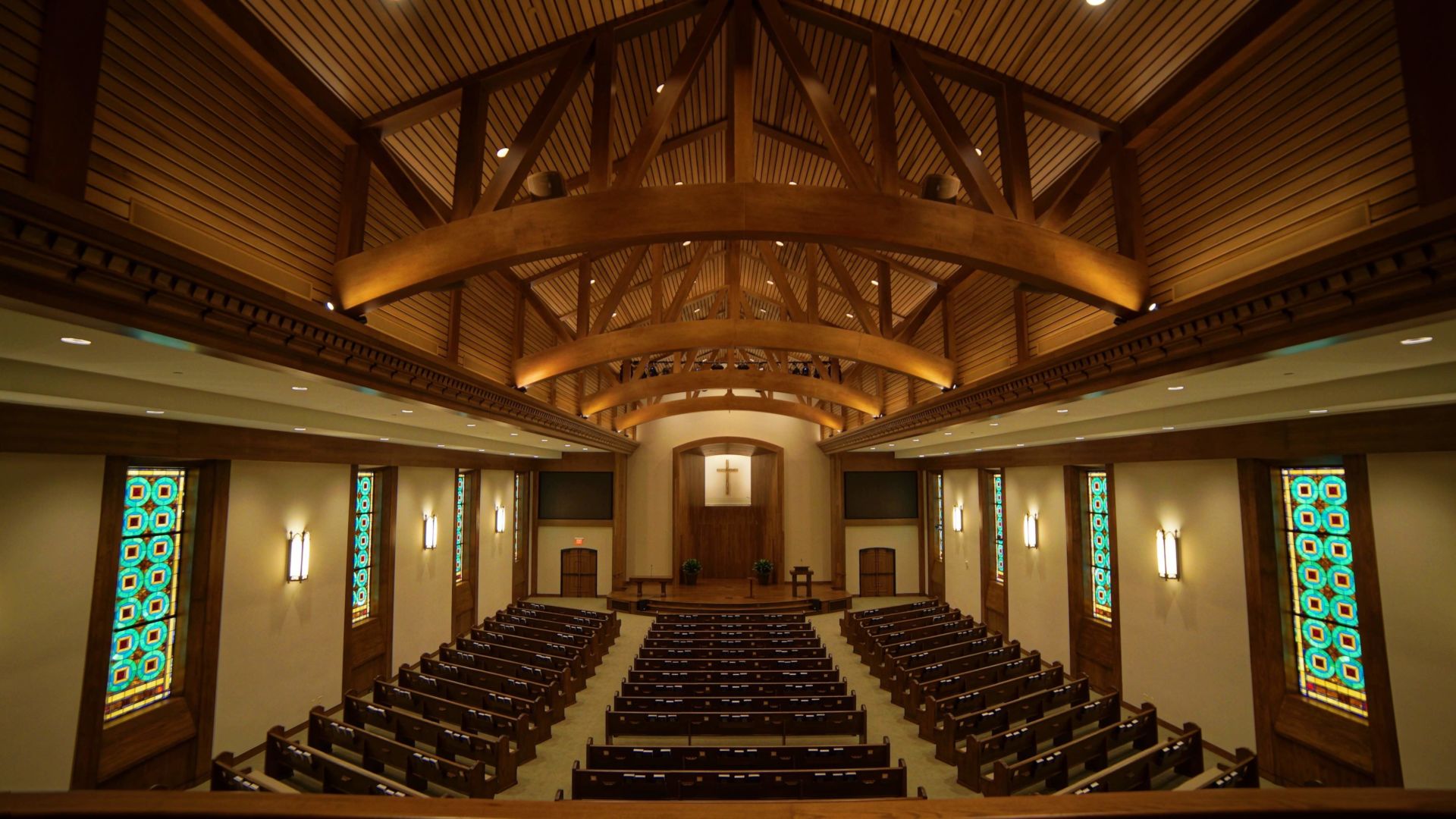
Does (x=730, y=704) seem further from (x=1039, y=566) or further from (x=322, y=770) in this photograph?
(x=1039, y=566)

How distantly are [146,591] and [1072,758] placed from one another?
10511 millimetres

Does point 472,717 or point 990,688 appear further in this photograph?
point 990,688

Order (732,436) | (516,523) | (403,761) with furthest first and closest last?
1. (732,436)
2. (516,523)
3. (403,761)

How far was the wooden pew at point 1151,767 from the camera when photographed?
5840 mm

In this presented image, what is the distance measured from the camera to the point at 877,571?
2000 centimetres

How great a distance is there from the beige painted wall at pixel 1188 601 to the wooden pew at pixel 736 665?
4.85 metres

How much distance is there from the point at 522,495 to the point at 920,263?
45.7 ft

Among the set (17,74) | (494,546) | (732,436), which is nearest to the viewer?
(17,74)

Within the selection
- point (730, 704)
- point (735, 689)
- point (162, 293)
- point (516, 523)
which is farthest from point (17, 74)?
point (516, 523)

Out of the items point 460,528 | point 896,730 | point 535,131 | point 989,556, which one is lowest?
point 896,730

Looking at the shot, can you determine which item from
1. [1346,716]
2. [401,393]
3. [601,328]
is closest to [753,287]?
[601,328]

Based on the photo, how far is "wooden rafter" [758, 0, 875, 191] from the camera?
4.46 meters

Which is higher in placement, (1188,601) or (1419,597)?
(1419,597)

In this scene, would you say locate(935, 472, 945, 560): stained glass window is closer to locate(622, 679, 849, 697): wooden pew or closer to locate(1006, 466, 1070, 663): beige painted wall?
locate(1006, 466, 1070, 663): beige painted wall
